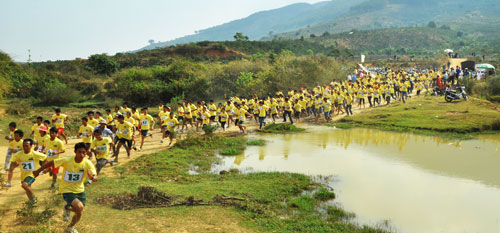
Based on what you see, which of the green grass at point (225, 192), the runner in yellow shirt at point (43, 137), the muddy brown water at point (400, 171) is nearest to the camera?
the green grass at point (225, 192)

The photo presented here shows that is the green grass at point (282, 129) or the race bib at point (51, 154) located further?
the green grass at point (282, 129)

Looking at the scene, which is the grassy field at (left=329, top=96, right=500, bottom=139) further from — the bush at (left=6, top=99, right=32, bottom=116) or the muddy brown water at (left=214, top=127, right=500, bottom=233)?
the bush at (left=6, top=99, right=32, bottom=116)

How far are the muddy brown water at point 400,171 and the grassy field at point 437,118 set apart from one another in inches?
42.0

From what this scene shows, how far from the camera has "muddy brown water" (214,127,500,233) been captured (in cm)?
818

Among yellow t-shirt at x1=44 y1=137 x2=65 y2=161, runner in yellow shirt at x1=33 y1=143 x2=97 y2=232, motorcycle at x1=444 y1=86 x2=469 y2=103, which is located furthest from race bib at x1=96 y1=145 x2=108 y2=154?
motorcycle at x1=444 y1=86 x2=469 y2=103

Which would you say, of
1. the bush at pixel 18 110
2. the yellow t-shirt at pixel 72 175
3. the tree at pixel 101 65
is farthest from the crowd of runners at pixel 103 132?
the tree at pixel 101 65

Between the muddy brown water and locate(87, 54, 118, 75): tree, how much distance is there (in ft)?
122

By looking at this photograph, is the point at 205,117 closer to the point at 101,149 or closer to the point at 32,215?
the point at 101,149

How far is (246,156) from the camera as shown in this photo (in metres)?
14.0

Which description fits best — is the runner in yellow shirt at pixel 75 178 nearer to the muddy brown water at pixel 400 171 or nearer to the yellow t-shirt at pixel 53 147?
the yellow t-shirt at pixel 53 147

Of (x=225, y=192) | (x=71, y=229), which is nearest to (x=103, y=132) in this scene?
(x=225, y=192)

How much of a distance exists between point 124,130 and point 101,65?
41.2 meters

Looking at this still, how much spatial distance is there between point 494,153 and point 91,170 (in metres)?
13.5

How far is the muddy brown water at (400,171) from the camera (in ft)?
26.8
